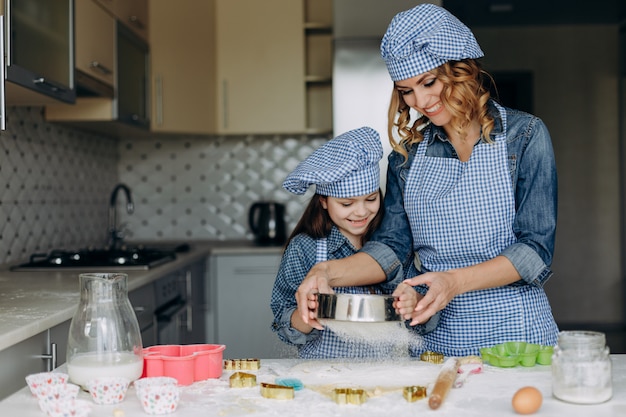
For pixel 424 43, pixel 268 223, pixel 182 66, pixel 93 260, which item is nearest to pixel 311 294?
pixel 424 43

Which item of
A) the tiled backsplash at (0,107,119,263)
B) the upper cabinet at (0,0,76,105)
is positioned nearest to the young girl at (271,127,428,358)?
the upper cabinet at (0,0,76,105)

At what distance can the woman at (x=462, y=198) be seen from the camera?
65.9 inches

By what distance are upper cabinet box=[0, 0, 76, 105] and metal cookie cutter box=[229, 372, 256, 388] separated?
132 centimetres

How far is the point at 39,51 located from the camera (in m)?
2.48

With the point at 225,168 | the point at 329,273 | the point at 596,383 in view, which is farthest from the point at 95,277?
the point at 225,168

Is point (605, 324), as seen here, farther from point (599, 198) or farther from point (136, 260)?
point (136, 260)

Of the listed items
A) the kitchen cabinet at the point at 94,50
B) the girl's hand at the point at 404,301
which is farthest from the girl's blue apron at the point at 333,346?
the kitchen cabinet at the point at 94,50

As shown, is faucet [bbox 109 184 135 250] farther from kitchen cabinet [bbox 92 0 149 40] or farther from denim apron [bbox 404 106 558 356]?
denim apron [bbox 404 106 558 356]

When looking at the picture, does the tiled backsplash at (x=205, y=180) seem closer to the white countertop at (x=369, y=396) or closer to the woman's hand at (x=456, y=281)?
the woman's hand at (x=456, y=281)

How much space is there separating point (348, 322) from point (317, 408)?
22cm

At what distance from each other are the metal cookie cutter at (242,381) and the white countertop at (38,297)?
56 cm

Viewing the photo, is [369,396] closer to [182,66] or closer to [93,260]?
[93,260]

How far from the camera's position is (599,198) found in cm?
638

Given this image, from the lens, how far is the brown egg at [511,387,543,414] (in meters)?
1.11
